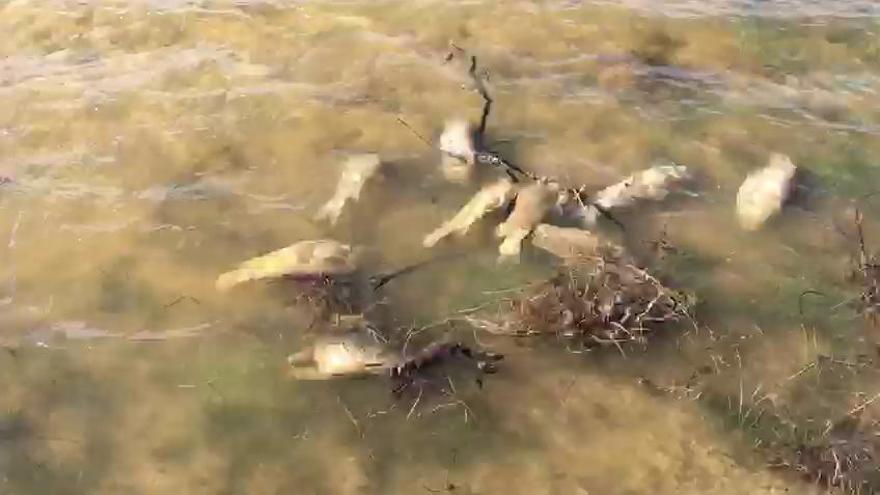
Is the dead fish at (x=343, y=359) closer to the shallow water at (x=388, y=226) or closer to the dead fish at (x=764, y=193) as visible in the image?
the shallow water at (x=388, y=226)

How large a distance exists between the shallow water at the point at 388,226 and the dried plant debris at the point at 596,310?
12 centimetres

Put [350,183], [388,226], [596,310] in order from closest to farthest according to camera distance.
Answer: [596,310] → [388,226] → [350,183]

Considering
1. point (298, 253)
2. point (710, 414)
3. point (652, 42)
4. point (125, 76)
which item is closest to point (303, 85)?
point (125, 76)

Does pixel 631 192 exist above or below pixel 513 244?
above

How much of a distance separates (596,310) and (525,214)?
995mm

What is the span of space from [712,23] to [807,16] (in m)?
A: 0.86

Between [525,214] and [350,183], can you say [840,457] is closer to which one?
[525,214]

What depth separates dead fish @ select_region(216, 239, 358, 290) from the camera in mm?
5379

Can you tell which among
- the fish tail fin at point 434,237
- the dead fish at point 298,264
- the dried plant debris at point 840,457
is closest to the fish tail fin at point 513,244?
the fish tail fin at point 434,237

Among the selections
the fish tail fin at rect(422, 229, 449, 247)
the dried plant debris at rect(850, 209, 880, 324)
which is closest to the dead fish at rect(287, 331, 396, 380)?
the fish tail fin at rect(422, 229, 449, 247)

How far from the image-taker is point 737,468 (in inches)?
174

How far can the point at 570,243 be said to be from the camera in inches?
221

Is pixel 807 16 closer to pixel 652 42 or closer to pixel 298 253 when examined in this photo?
pixel 652 42

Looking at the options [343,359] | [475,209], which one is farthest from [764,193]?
[343,359]
